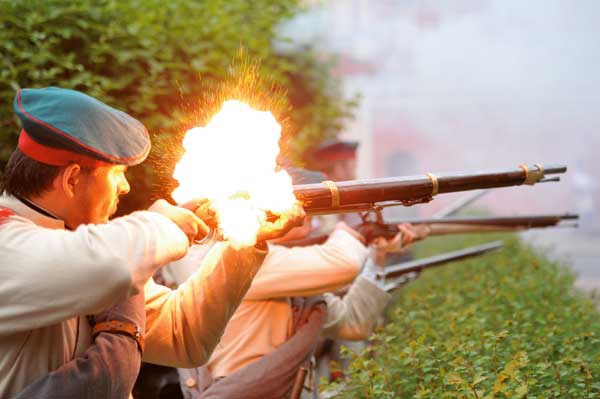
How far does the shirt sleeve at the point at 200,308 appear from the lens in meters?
2.29

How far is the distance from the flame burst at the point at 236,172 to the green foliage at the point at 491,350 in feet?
3.25

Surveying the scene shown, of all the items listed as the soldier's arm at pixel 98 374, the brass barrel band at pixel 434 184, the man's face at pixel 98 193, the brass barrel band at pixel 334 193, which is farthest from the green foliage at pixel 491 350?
the man's face at pixel 98 193

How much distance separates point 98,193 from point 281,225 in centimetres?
62

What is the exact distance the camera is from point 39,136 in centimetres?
185

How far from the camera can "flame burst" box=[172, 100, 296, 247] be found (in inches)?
88.0

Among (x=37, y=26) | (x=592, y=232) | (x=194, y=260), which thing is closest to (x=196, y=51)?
(x=37, y=26)

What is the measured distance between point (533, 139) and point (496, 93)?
8.69 ft

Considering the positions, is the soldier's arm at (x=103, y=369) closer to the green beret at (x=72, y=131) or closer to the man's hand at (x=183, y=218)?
the man's hand at (x=183, y=218)

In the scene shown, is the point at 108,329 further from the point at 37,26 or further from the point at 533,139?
the point at 533,139

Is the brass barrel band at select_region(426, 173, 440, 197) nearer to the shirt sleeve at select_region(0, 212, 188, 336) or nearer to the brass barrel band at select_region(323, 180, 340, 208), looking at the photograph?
the brass barrel band at select_region(323, 180, 340, 208)

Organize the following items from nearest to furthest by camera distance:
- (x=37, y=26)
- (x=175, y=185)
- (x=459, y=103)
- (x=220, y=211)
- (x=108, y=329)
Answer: (x=108, y=329)
(x=220, y=211)
(x=175, y=185)
(x=37, y=26)
(x=459, y=103)

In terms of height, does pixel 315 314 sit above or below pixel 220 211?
below

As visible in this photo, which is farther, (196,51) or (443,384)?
(196,51)

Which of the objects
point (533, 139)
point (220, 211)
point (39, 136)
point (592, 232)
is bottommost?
point (592, 232)
